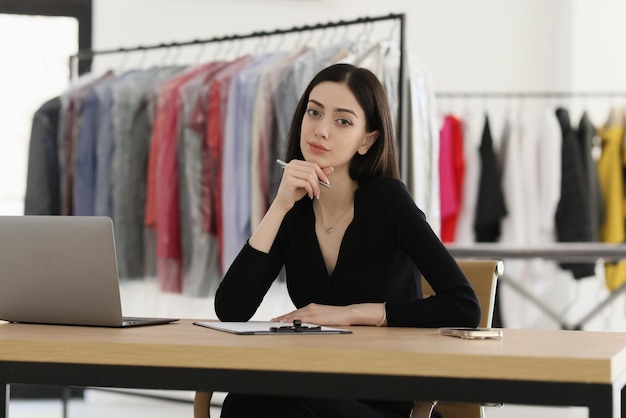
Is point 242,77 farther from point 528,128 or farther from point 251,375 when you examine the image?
point 251,375

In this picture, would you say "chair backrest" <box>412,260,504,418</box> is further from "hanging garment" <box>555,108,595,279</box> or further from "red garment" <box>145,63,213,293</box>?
"hanging garment" <box>555,108,595,279</box>

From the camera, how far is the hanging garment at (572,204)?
191 inches

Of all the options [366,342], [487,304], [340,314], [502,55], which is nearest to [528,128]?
[502,55]

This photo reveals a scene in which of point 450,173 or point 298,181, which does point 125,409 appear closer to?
point 450,173

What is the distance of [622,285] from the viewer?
4.69 metres

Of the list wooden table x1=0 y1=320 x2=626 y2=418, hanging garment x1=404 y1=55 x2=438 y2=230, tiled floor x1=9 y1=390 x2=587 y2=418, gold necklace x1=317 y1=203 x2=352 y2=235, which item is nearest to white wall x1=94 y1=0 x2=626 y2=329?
tiled floor x1=9 y1=390 x2=587 y2=418

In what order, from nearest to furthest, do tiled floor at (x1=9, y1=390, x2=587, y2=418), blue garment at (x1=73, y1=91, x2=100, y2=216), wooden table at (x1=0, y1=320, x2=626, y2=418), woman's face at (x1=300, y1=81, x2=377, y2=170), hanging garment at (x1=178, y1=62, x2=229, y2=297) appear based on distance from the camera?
wooden table at (x1=0, y1=320, x2=626, y2=418) → woman's face at (x1=300, y1=81, x2=377, y2=170) → hanging garment at (x1=178, y1=62, x2=229, y2=297) → blue garment at (x1=73, y1=91, x2=100, y2=216) → tiled floor at (x1=9, y1=390, x2=587, y2=418)

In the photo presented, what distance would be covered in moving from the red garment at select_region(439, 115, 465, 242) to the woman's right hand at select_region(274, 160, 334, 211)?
3.08m

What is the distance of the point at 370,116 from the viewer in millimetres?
2154

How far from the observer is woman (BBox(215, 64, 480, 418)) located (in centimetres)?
181

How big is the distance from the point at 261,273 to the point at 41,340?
71cm

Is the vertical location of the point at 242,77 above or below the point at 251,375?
above

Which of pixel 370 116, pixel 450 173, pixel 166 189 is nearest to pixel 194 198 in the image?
pixel 166 189

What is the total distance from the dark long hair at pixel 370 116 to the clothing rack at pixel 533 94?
325 cm
